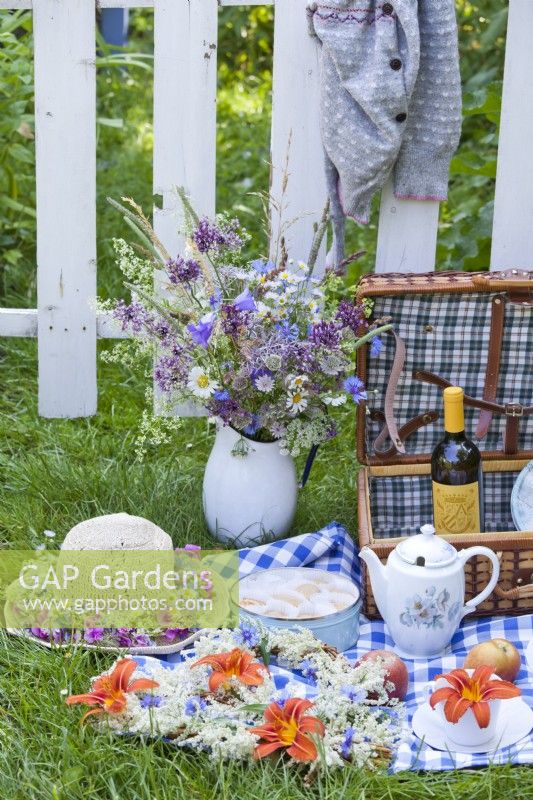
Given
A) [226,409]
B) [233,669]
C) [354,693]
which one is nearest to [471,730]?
[354,693]

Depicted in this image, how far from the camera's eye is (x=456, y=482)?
2.87 metres

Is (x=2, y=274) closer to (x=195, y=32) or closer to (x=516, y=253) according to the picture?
(x=195, y=32)

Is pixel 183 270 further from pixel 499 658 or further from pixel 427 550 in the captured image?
pixel 499 658

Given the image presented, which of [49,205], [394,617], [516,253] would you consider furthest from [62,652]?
[516,253]

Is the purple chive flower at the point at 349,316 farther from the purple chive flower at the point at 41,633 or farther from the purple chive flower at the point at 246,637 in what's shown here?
the purple chive flower at the point at 41,633

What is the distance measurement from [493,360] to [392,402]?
283mm

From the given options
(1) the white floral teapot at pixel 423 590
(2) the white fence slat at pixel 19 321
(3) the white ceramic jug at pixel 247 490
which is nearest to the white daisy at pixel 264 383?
(3) the white ceramic jug at pixel 247 490

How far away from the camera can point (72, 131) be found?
3.46m

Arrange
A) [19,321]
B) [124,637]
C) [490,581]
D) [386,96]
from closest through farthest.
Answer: [124,637] → [490,581] → [386,96] → [19,321]

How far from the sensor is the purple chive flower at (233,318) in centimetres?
278

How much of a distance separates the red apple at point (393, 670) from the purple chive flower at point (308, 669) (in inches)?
Result: 3.6

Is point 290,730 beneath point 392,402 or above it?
beneath

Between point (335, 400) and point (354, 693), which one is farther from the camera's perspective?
point (335, 400)

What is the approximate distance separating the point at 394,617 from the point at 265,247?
7.11 feet
